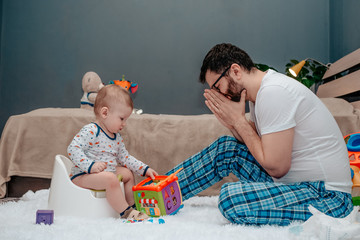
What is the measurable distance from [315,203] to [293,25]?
235 cm

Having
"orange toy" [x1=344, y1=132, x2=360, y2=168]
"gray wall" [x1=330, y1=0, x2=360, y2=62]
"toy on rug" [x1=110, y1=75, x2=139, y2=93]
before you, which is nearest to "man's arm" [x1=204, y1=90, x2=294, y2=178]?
"orange toy" [x1=344, y1=132, x2=360, y2=168]

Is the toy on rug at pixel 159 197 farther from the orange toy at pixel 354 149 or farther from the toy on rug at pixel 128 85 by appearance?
the toy on rug at pixel 128 85

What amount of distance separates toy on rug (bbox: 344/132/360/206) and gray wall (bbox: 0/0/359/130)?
178 centimetres

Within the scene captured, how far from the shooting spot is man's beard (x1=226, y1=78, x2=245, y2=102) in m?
1.16

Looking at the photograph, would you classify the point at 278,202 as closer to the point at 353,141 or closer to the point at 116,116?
the point at 353,141

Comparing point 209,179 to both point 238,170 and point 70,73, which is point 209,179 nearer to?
point 238,170

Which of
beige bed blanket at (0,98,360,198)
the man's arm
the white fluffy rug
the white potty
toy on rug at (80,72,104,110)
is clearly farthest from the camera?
toy on rug at (80,72,104,110)

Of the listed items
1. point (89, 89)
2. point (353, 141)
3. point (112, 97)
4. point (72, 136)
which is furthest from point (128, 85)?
point (353, 141)

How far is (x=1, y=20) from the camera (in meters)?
3.15

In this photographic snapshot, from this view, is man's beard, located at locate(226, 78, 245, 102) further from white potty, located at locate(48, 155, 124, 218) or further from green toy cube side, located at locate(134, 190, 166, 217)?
white potty, located at locate(48, 155, 124, 218)

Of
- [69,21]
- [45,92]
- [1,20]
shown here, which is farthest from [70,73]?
[1,20]

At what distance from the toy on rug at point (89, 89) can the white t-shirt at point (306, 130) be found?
183 cm

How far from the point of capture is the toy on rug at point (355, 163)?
122 centimetres

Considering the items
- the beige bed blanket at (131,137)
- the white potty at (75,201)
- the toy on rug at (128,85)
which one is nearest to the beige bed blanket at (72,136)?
the beige bed blanket at (131,137)
